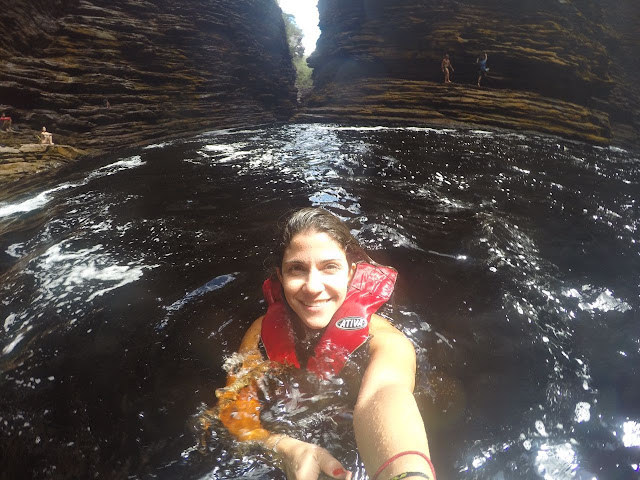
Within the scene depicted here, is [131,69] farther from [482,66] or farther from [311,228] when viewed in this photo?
[311,228]

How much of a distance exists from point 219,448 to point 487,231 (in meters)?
3.77

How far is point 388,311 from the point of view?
9.84 ft

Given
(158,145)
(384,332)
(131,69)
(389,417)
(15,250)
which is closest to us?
(389,417)

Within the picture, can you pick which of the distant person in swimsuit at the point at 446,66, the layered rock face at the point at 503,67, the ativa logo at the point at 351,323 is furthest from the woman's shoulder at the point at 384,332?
the distant person in swimsuit at the point at 446,66

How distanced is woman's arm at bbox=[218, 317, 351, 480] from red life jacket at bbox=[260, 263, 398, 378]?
16cm

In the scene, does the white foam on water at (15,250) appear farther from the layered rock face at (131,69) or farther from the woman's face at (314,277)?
the layered rock face at (131,69)

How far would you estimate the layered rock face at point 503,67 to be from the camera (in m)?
15.6

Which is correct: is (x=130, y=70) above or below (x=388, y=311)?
above

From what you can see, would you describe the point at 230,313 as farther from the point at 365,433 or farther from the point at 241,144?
the point at 241,144

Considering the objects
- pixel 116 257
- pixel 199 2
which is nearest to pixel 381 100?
pixel 199 2

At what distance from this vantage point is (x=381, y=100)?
1794cm

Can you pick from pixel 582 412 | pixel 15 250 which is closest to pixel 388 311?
pixel 582 412

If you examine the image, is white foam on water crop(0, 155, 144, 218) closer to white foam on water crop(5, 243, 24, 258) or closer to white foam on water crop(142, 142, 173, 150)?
white foam on water crop(5, 243, 24, 258)

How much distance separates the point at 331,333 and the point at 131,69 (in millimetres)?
20603
